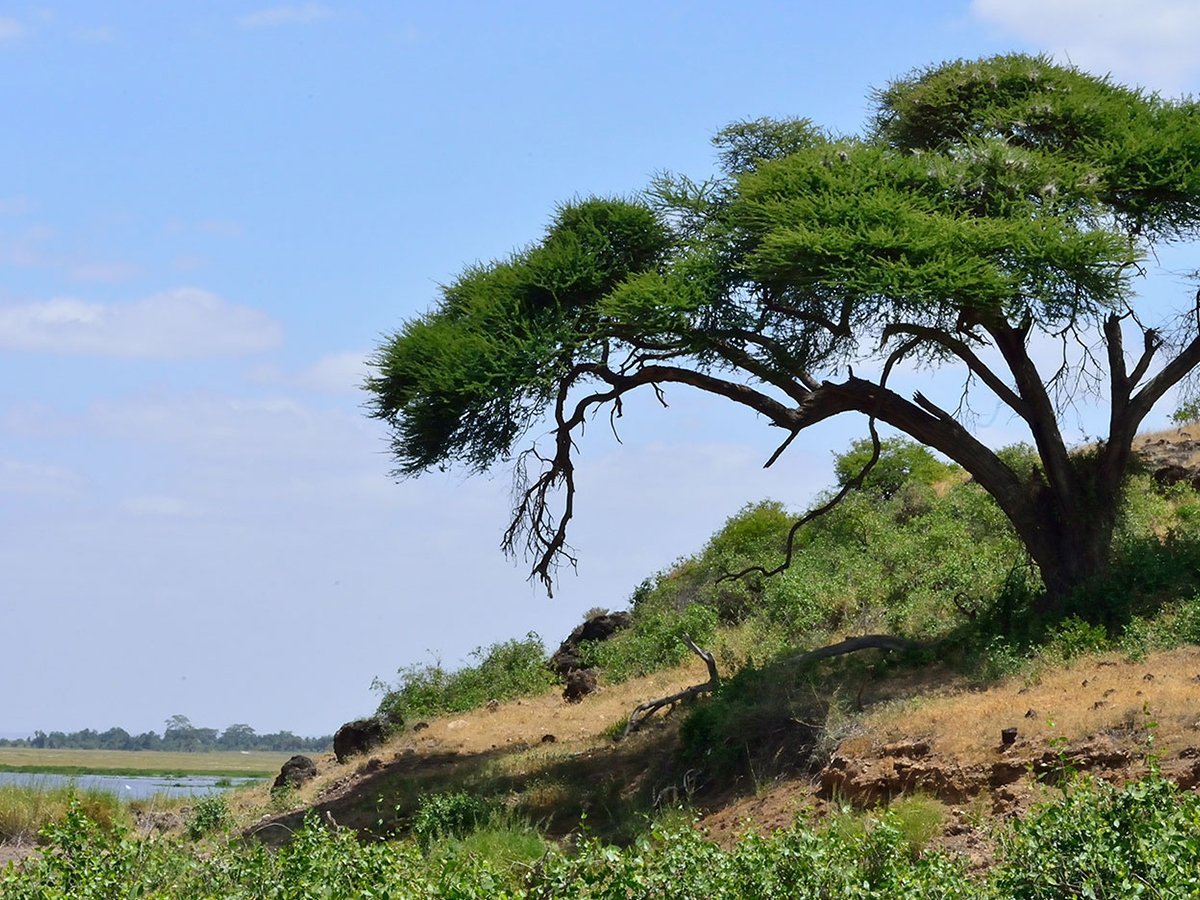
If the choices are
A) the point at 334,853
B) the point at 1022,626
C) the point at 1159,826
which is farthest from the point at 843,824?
the point at 1022,626

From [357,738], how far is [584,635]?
564 cm

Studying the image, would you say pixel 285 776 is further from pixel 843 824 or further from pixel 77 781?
pixel 843 824

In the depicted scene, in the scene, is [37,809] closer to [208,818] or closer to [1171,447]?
[208,818]

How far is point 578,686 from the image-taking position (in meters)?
23.0

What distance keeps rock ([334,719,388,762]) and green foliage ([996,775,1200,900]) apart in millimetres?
15161

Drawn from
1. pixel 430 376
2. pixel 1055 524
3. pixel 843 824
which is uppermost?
pixel 430 376

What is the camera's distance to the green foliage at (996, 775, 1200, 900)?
737 centimetres

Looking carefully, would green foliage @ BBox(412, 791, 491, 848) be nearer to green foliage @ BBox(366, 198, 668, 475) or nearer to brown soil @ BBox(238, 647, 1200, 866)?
brown soil @ BBox(238, 647, 1200, 866)

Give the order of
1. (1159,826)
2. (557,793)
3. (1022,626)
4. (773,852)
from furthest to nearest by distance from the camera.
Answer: (1022,626)
(557,793)
(773,852)
(1159,826)

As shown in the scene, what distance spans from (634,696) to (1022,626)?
6.62 m

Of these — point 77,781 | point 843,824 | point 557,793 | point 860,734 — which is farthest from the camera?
point 77,781

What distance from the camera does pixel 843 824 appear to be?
10.8 meters

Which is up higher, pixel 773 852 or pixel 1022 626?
pixel 1022 626

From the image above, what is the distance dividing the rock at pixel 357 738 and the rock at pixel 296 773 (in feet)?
2.57
